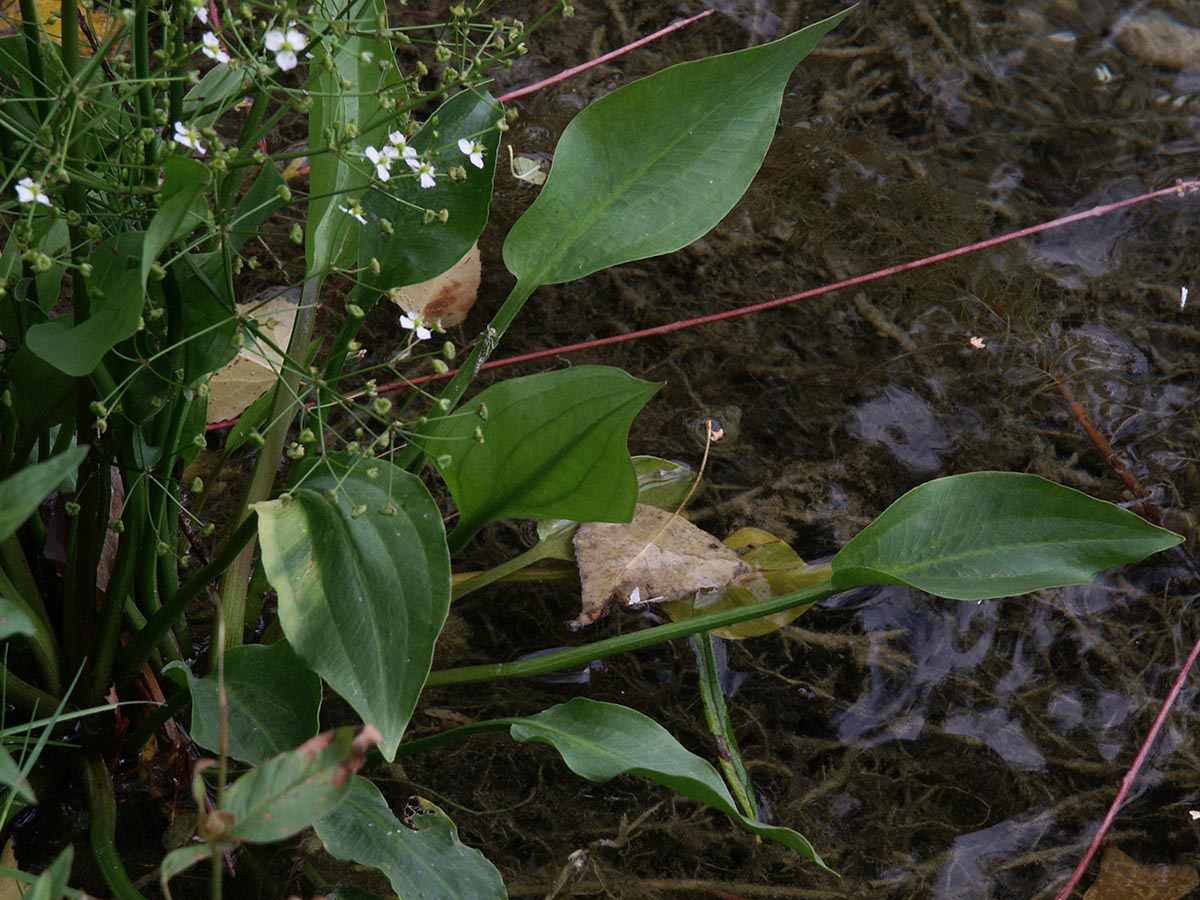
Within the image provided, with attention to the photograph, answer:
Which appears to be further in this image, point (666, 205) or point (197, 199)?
point (666, 205)

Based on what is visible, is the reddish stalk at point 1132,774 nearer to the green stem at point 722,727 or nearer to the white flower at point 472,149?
the green stem at point 722,727

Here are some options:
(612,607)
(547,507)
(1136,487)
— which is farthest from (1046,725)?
(547,507)

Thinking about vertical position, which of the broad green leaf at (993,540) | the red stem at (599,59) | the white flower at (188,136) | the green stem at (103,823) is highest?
the white flower at (188,136)

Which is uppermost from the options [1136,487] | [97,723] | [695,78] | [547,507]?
[695,78]

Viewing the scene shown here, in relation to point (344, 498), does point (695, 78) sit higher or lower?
higher

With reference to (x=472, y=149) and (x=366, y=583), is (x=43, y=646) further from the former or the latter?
(x=472, y=149)

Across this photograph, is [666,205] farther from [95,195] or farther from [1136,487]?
[1136,487]

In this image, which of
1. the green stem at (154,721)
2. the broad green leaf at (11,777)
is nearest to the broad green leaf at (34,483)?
the broad green leaf at (11,777)

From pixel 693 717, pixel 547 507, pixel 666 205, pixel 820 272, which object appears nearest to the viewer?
pixel 547 507
